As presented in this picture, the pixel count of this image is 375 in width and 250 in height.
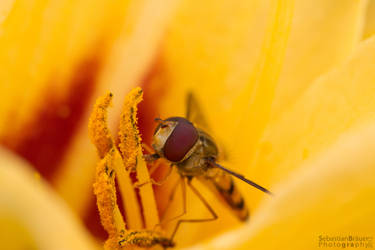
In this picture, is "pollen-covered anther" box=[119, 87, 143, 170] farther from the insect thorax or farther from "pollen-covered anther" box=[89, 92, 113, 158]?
the insect thorax

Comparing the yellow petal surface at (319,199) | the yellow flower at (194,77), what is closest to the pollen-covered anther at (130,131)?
the yellow flower at (194,77)

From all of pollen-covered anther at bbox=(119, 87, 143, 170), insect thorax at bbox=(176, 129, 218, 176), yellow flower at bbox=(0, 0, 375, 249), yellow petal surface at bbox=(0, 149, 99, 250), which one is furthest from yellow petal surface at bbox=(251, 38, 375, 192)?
yellow petal surface at bbox=(0, 149, 99, 250)

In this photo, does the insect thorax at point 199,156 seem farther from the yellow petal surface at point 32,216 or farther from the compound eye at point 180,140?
the yellow petal surface at point 32,216

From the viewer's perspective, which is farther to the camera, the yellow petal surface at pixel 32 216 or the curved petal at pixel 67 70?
the curved petal at pixel 67 70

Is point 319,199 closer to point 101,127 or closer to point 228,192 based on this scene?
point 101,127

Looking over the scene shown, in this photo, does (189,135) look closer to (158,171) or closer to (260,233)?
(158,171)

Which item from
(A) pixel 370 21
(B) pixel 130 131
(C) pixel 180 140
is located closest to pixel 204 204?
(C) pixel 180 140
